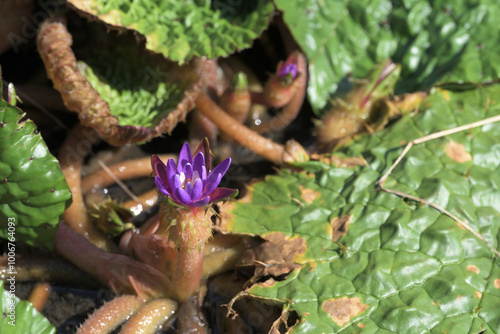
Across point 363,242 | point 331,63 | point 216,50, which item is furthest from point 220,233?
point 331,63

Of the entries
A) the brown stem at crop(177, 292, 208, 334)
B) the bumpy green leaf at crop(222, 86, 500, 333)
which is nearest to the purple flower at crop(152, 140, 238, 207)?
the bumpy green leaf at crop(222, 86, 500, 333)

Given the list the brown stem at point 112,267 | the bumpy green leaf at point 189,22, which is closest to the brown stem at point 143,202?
the brown stem at point 112,267

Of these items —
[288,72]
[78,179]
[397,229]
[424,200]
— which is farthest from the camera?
[288,72]

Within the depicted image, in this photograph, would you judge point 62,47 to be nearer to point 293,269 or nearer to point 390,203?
point 293,269

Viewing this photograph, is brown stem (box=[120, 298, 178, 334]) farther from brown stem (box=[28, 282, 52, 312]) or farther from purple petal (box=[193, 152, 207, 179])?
purple petal (box=[193, 152, 207, 179])

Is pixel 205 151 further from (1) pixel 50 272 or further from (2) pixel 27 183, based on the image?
(1) pixel 50 272

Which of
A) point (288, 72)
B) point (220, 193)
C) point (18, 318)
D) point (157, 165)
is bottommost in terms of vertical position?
point (18, 318)

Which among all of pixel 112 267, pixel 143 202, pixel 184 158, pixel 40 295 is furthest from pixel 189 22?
pixel 40 295
